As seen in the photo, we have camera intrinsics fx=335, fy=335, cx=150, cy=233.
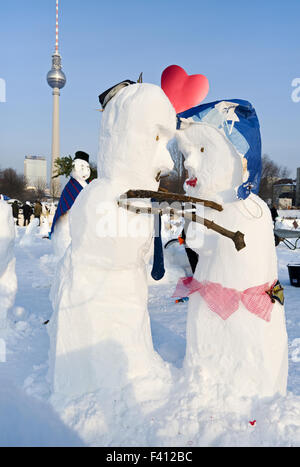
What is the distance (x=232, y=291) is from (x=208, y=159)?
0.92 m

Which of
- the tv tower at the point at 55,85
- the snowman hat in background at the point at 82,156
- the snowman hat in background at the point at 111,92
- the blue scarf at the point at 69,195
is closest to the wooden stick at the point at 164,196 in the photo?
the snowman hat in background at the point at 111,92

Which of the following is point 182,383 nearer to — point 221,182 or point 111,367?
point 111,367

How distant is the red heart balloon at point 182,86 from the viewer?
2514mm

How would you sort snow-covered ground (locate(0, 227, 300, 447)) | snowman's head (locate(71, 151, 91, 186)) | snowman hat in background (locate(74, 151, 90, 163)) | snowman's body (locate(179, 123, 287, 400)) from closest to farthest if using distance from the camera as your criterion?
snow-covered ground (locate(0, 227, 300, 447))
snowman's body (locate(179, 123, 287, 400))
snowman's head (locate(71, 151, 91, 186))
snowman hat in background (locate(74, 151, 90, 163))

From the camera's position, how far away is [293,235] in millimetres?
8266

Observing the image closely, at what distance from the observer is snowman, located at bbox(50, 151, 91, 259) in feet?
16.9

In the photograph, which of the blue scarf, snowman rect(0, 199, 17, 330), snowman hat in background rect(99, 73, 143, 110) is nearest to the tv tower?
the blue scarf

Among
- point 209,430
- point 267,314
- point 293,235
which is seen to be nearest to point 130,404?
point 209,430

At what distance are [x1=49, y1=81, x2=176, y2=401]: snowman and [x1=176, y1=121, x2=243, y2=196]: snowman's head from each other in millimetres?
161

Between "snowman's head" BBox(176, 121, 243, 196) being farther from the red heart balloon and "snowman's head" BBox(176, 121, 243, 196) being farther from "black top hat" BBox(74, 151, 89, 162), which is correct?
"black top hat" BBox(74, 151, 89, 162)

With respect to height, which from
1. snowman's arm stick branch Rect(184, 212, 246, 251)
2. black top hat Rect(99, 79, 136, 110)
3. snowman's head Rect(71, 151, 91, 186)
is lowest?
snowman's arm stick branch Rect(184, 212, 246, 251)

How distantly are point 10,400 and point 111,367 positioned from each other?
29.2 inches

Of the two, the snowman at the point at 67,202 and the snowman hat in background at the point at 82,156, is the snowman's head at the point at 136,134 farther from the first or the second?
the snowman hat in background at the point at 82,156

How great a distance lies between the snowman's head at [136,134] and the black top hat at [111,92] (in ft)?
0.19
